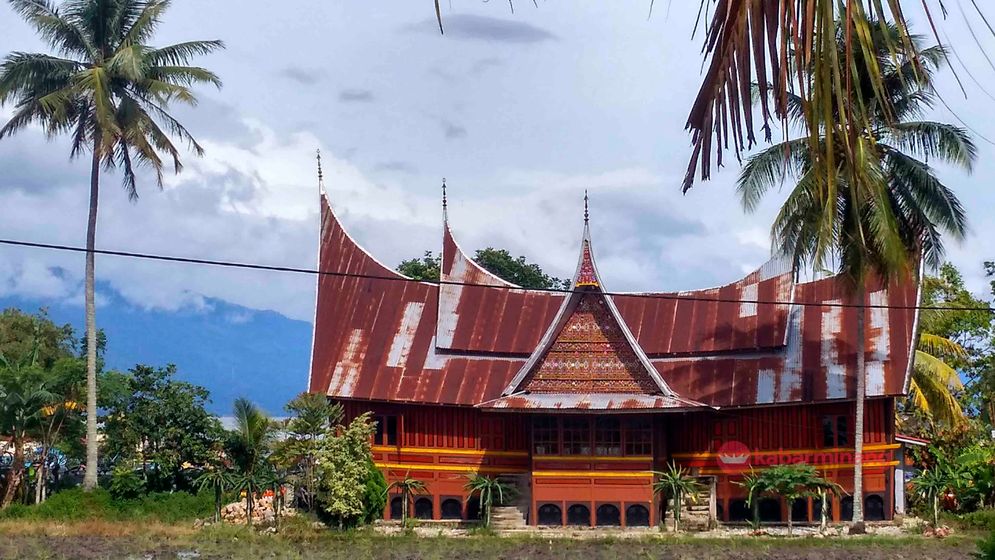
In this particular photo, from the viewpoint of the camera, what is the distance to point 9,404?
89.9ft

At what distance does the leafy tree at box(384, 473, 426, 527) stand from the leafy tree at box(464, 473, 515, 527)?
45.1 inches

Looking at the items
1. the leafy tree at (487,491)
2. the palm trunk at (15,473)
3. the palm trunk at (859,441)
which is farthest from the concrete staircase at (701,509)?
the palm trunk at (15,473)

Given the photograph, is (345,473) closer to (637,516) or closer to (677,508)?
(637,516)

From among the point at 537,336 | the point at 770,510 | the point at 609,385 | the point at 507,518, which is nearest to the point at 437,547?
the point at 507,518

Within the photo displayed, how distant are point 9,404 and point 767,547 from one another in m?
17.2

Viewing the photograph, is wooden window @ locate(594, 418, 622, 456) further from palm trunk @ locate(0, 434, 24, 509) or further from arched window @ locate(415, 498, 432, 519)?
palm trunk @ locate(0, 434, 24, 509)

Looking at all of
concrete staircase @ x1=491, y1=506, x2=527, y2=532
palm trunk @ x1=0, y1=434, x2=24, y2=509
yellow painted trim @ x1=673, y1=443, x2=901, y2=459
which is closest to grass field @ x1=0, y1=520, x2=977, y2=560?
concrete staircase @ x1=491, y1=506, x2=527, y2=532

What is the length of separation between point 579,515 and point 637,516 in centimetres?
130

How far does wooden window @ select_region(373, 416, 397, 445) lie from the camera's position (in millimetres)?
29109

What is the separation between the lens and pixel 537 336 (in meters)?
30.5

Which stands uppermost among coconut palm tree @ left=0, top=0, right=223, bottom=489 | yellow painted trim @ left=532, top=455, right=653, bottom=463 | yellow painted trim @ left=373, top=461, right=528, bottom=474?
coconut palm tree @ left=0, top=0, right=223, bottom=489

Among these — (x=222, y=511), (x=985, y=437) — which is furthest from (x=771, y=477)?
(x=222, y=511)

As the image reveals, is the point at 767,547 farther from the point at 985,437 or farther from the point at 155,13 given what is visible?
the point at 155,13

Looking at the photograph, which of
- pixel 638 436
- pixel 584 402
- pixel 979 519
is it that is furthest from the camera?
pixel 638 436
